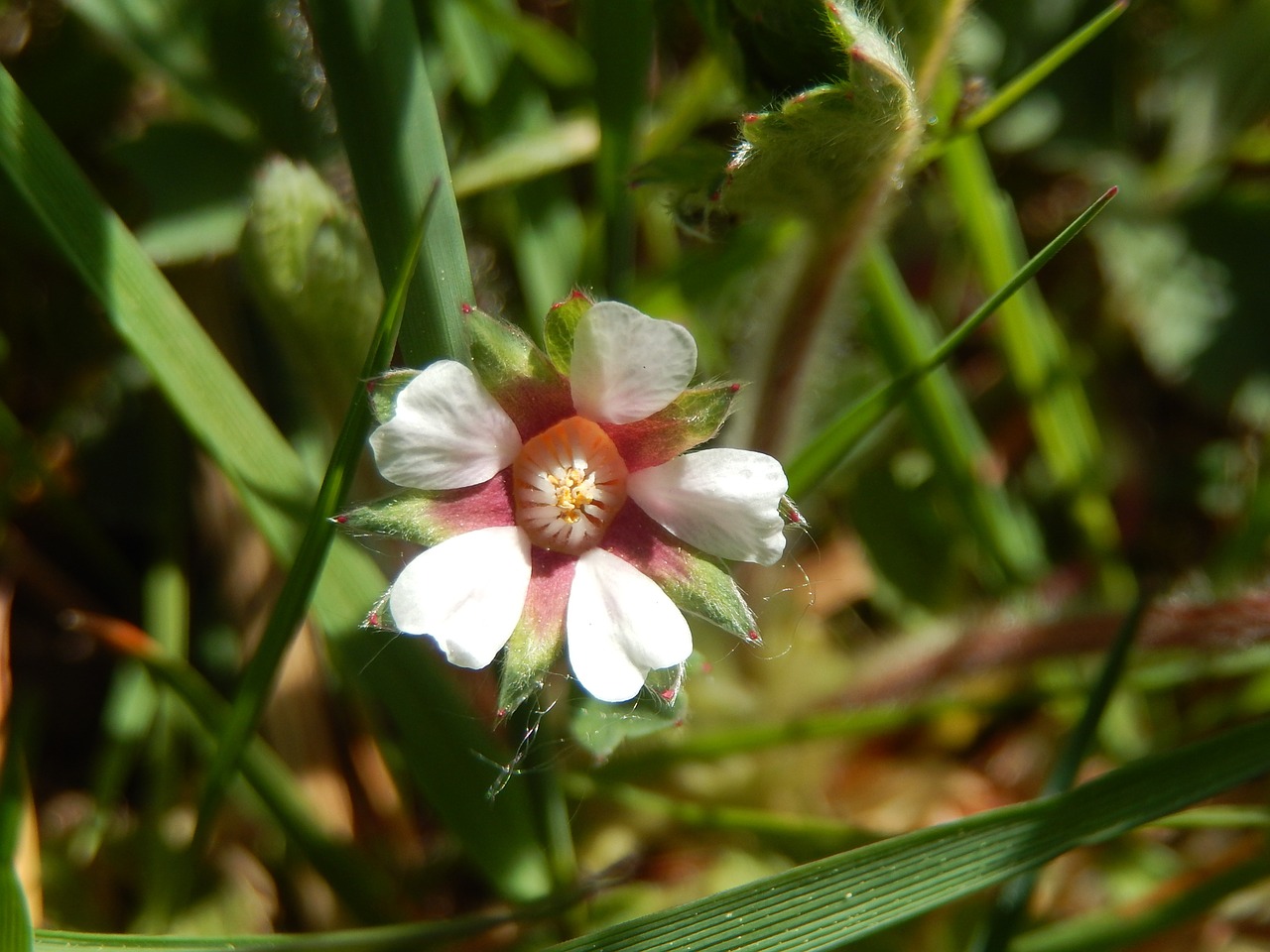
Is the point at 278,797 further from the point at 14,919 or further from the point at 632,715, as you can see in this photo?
the point at 632,715

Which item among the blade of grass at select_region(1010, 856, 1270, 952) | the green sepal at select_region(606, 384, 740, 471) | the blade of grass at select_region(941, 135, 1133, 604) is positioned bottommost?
the blade of grass at select_region(1010, 856, 1270, 952)

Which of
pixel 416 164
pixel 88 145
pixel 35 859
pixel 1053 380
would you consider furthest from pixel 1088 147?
pixel 35 859

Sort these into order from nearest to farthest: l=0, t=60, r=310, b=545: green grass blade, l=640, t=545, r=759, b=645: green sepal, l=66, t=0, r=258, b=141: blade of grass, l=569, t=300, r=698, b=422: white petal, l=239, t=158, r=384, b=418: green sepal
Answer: l=569, t=300, r=698, b=422: white petal
l=640, t=545, r=759, b=645: green sepal
l=0, t=60, r=310, b=545: green grass blade
l=239, t=158, r=384, b=418: green sepal
l=66, t=0, r=258, b=141: blade of grass

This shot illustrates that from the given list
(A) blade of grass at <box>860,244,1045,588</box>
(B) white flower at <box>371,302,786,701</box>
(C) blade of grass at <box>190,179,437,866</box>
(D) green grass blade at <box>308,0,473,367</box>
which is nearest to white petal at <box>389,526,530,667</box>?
(B) white flower at <box>371,302,786,701</box>

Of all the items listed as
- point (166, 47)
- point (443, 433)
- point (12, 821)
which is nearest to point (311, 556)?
point (443, 433)

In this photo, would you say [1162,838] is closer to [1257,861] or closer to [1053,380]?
[1257,861]

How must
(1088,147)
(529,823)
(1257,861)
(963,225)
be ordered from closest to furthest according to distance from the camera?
1. (529,823)
2. (1257,861)
3. (963,225)
4. (1088,147)

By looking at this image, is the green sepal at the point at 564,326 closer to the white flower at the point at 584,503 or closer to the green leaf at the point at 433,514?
the white flower at the point at 584,503

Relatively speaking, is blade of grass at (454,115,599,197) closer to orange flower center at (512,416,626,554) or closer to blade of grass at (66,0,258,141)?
blade of grass at (66,0,258,141)
